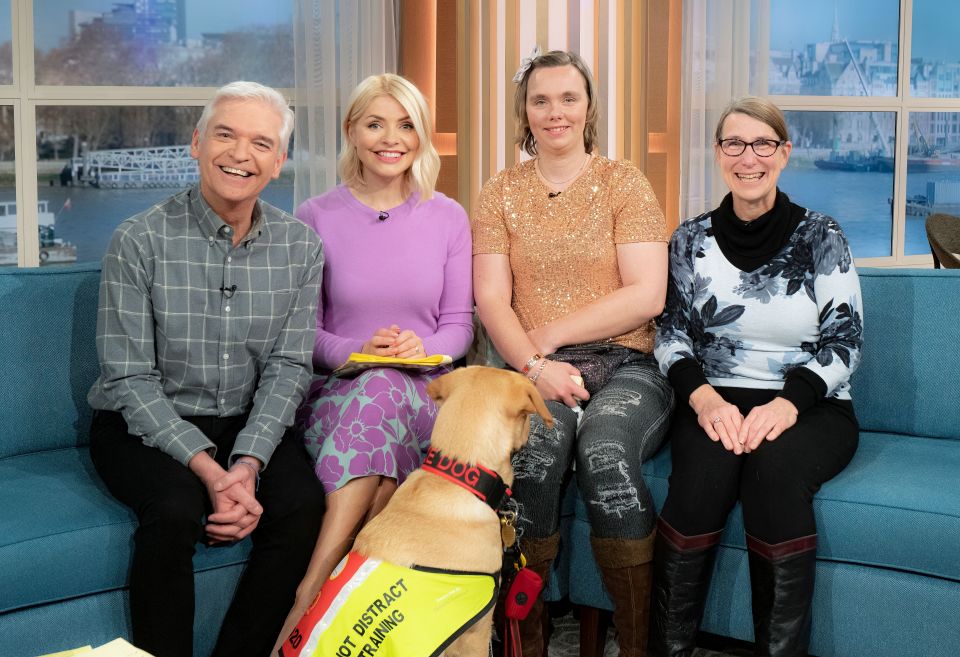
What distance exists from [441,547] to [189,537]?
52cm

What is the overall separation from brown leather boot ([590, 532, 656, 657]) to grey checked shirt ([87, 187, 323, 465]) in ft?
2.51

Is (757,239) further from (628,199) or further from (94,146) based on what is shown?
(94,146)

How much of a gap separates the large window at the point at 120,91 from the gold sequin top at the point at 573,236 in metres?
2.24

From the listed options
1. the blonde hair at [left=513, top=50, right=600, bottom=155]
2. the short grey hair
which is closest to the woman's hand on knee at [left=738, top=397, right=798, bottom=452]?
the blonde hair at [left=513, top=50, right=600, bottom=155]

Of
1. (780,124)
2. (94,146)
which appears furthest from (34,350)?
(94,146)

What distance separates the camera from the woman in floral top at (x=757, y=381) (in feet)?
6.47

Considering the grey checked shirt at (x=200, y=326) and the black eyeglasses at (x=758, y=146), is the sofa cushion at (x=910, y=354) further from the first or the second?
the grey checked shirt at (x=200, y=326)

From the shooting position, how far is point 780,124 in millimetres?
2309

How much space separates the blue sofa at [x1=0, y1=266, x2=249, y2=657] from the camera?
1864 millimetres

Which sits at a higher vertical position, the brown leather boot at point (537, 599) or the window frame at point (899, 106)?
the window frame at point (899, 106)

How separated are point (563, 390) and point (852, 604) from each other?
0.78 m

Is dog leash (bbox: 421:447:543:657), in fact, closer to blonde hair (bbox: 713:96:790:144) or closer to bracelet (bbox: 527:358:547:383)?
bracelet (bbox: 527:358:547:383)

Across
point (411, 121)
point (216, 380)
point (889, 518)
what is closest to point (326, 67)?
point (411, 121)

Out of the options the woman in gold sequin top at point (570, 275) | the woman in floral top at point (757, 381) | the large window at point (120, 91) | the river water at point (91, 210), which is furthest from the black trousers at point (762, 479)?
the river water at point (91, 210)
